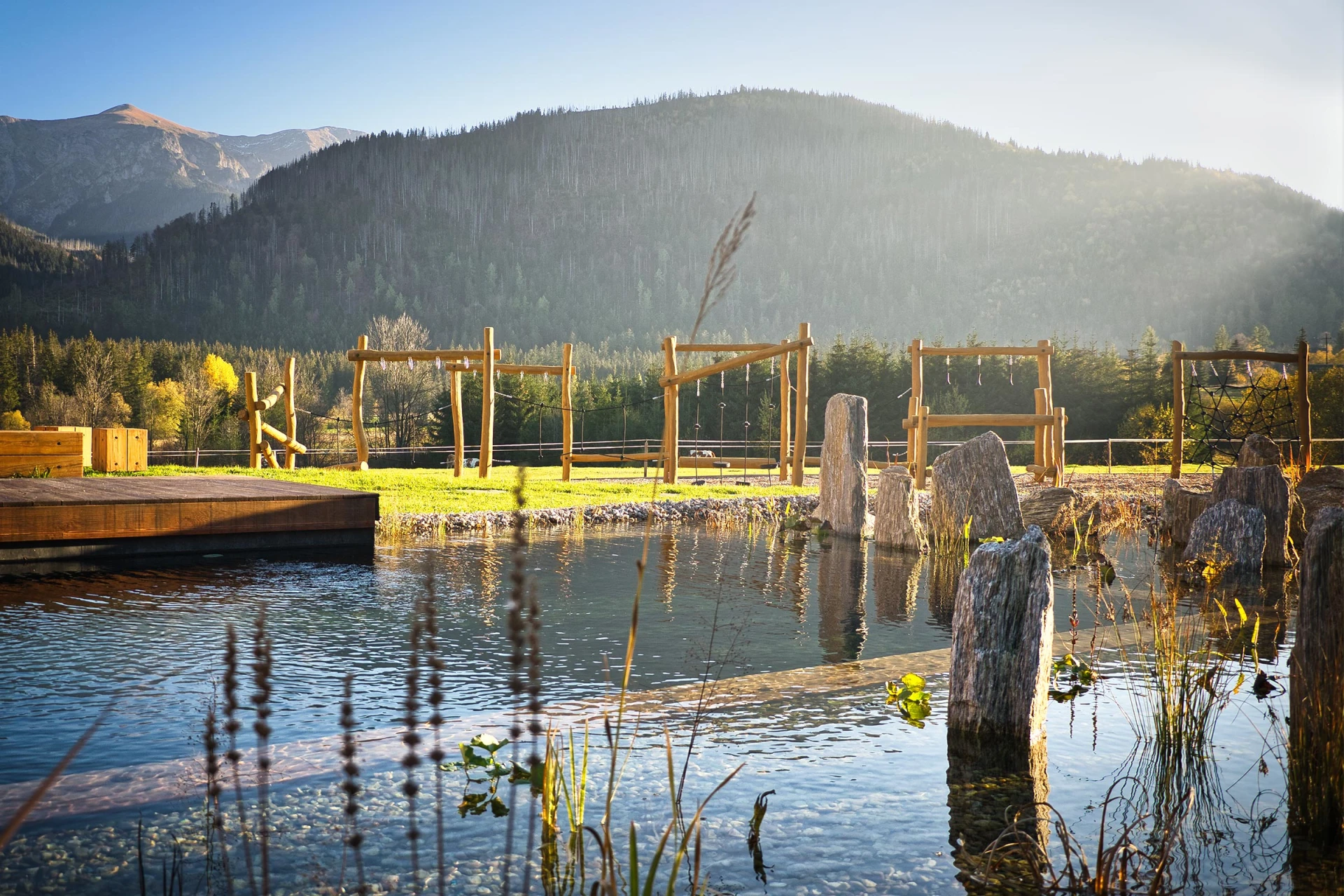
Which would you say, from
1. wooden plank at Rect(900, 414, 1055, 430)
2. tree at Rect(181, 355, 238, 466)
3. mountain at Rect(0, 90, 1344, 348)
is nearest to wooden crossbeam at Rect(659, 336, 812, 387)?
wooden plank at Rect(900, 414, 1055, 430)

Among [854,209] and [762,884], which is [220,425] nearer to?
[762,884]

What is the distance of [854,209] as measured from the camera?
118 metres

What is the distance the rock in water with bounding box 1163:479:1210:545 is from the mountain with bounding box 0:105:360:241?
459ft

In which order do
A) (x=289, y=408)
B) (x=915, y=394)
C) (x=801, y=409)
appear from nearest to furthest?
(x=801, y=409) < (x=915, y=394) < (x=289, y=408)

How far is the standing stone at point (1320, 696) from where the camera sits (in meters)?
2.64

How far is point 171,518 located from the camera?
24.3 feet

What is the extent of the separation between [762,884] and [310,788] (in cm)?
143

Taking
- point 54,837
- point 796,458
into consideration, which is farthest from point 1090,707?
point 796,458

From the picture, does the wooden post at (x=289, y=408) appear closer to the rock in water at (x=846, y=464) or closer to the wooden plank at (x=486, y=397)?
the wooden plank at (x=486, y=397)

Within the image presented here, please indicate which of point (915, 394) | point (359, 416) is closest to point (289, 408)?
point (359, 416)

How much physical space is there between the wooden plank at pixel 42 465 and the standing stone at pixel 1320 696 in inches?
473

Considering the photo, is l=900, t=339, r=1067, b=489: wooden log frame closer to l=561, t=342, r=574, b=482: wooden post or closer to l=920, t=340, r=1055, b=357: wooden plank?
l=920, t=340, r=1055, b=357: wooden plank

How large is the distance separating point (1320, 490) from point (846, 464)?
449cm

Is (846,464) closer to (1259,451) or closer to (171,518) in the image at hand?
(1259,451)
